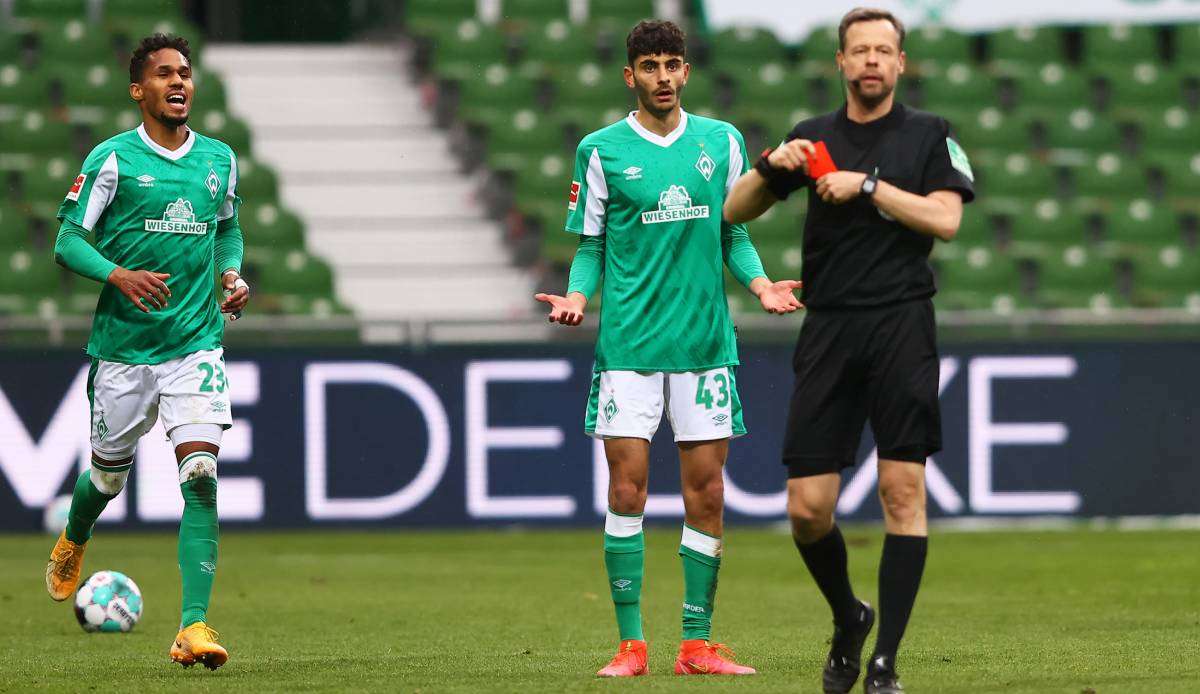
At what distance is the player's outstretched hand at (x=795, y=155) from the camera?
584 centimetres

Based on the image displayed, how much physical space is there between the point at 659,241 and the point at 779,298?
0.54 metres

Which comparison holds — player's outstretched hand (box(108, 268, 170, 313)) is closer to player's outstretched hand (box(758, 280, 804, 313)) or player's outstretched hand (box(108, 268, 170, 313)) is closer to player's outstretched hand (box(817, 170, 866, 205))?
player's outstretched hand (box(758, 280, 804, 313))

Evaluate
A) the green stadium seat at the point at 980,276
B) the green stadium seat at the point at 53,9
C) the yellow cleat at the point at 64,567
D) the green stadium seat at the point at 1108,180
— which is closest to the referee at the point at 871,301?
the yellow cleat at the point at 64,567

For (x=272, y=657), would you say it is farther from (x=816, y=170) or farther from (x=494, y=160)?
(x=494, y=160)

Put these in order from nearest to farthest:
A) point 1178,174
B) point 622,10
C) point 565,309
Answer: point 565,309 → point 1178,174 → point 622,10

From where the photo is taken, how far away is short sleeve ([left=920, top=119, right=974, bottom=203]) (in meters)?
5.88

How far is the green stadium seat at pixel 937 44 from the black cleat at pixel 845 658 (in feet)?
44.6

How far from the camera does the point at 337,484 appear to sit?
13.2 metres

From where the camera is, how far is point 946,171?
5.90 m

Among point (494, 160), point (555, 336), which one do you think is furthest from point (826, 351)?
point (494, 160)

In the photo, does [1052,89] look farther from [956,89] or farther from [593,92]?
[593,92]

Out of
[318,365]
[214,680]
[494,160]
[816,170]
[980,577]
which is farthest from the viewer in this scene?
[494,160]

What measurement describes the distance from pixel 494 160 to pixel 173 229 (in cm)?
1002

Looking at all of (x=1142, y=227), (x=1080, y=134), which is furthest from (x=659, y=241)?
(x=1080, y=134)
